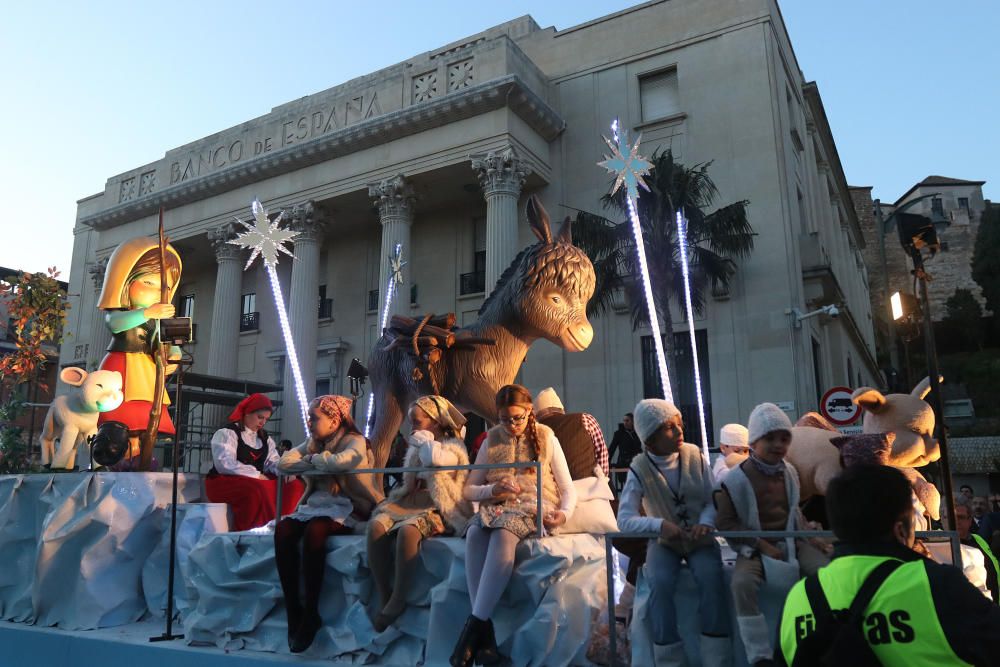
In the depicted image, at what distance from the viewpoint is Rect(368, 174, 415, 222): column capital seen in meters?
22.9

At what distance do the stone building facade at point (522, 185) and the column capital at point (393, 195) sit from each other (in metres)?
0.07

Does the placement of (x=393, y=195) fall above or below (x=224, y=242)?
above

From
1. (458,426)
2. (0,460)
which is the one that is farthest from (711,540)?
(0,460)

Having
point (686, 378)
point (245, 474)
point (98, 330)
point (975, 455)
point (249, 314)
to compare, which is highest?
point (249, 314)

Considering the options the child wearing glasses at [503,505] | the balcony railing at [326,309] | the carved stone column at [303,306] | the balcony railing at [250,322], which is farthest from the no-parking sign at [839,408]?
the balcony railing at [250,322]

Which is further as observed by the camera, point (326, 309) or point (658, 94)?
point (326, 309)

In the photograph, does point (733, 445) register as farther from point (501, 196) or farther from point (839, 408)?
point (501, 196)

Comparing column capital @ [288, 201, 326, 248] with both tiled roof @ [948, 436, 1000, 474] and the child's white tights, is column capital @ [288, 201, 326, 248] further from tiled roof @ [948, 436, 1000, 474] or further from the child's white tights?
tiled roof @ [948, 436, 1000, 474]

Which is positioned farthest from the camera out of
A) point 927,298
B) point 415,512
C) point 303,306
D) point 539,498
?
point 303,306

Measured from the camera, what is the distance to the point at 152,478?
6.45m

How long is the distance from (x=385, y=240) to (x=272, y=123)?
7.12 metres

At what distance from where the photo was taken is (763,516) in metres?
3.72

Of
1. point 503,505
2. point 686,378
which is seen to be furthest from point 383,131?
point 503,505

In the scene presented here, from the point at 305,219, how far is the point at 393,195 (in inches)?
147
